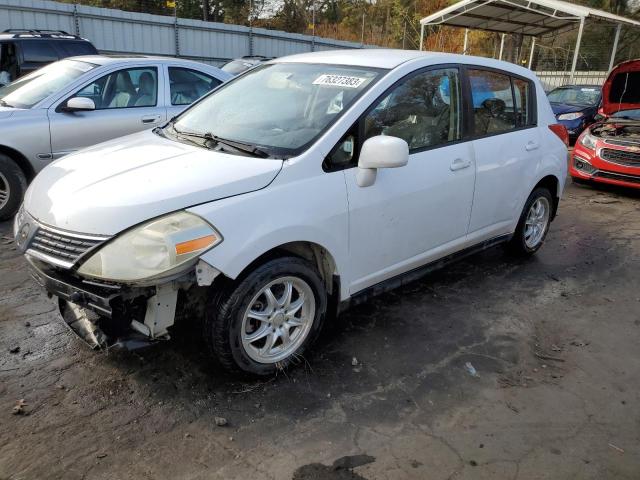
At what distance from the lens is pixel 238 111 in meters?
3.56

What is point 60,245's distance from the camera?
257cm

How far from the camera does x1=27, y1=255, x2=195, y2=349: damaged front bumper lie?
2.46 metres

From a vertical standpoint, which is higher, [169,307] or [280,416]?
[169,307]

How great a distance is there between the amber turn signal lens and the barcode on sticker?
4.70ft

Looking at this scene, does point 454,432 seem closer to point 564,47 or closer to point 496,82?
point 496,82

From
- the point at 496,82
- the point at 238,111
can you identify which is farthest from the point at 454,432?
the point at 496,82

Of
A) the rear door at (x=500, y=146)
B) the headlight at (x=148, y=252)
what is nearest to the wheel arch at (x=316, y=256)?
the headlight at (x=148, y=252)

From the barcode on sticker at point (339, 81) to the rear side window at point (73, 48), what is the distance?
277 inches

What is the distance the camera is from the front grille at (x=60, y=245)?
8.16ft

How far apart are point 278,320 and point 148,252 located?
2.82 feet

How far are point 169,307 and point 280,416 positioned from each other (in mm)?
795

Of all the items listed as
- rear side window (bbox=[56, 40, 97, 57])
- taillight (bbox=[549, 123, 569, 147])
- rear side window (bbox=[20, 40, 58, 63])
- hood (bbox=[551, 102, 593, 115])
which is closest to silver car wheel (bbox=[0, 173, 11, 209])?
rear side window (bbox=[20, 40, 58, 63])

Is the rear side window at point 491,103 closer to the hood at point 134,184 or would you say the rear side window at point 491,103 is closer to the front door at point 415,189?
the front door at point 415,189

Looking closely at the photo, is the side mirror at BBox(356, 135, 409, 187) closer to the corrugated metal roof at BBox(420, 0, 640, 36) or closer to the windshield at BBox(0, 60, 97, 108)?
the windshield at BBox(0, 60, 97, 108)
